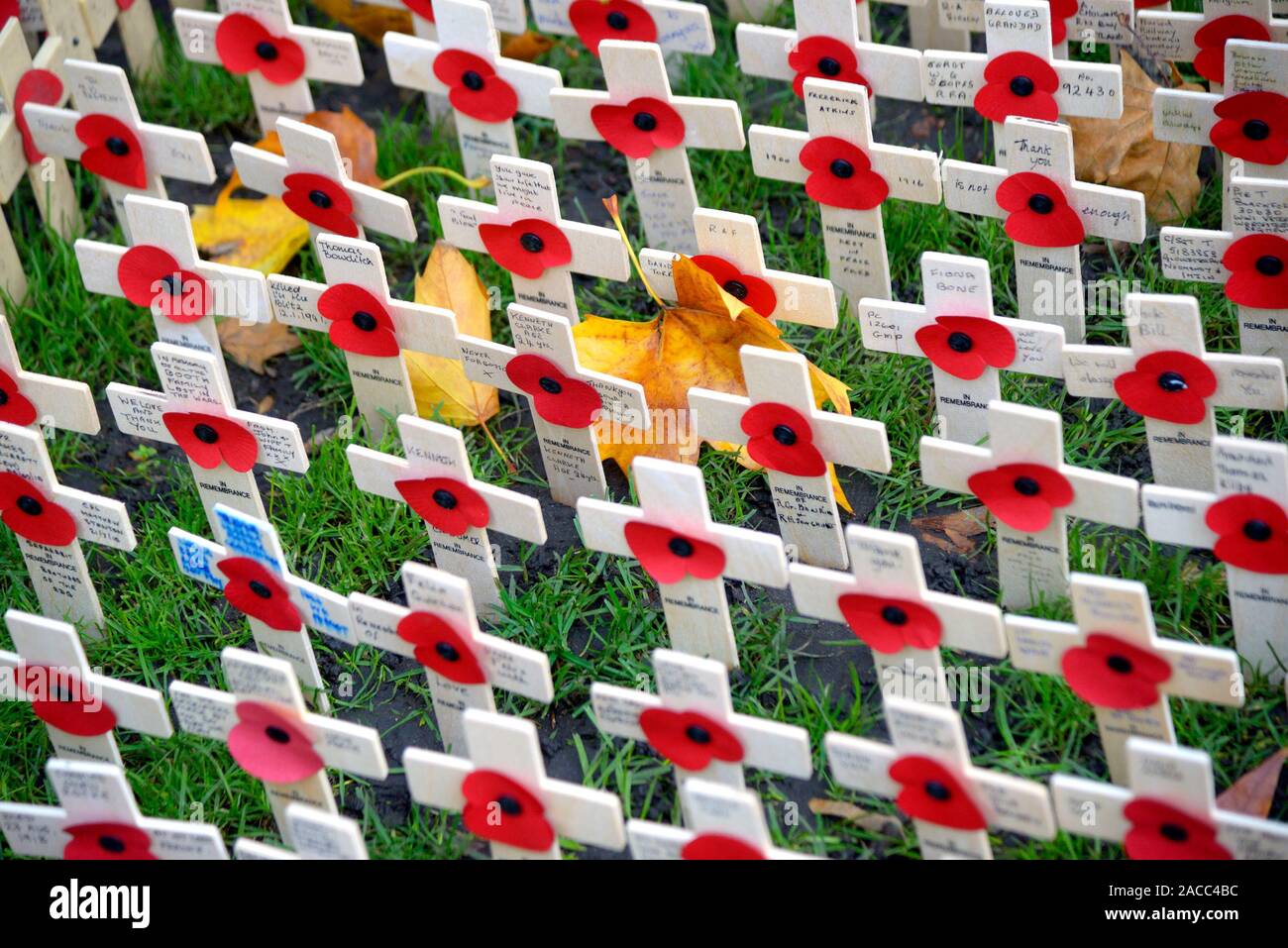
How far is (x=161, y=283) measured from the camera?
11.2ft

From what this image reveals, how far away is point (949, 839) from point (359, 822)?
1053 mm

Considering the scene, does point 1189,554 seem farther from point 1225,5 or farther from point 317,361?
point 317,361

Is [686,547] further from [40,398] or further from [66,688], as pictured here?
[40,398]

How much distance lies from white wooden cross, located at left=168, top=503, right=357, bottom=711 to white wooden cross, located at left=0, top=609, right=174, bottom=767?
25 cm

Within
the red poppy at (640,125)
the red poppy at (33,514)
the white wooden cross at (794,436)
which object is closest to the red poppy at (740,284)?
the white wooden cross at (794,436)

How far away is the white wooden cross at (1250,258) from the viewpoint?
313 centimetres

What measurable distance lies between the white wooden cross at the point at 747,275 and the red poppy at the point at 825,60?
20.0 inches

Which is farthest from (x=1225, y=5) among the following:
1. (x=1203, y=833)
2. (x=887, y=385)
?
(x=1203, y=833)

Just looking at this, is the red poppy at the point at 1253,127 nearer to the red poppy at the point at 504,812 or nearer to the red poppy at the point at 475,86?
the red poppy at the point at 475,86

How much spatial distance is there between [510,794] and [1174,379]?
1.38 m

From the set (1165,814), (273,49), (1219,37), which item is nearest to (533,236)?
(273,49)

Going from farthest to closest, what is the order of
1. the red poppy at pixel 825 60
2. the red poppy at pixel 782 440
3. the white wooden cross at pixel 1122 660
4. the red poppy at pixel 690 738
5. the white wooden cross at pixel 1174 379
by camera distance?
the red poppy at pixel 825 60 < the red poppy at pixel 782 440 < the white wooden cross at pixel 1174 379 < the red poppy at pixel 690 738 < the white wooden cross at pixel 1122 660

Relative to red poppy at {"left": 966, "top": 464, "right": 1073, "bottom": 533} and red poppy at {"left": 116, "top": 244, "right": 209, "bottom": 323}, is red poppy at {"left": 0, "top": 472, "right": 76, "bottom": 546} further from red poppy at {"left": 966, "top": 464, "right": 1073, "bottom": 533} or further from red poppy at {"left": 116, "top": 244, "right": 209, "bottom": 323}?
red poppy at {"left": 966, "top": 464, "right": 1073, "bottom": 533}

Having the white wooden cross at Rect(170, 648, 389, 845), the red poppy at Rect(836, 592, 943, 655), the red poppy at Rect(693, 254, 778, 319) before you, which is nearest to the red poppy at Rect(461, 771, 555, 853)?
the white wooden cross at Rect(170, 648, 389, 845)
